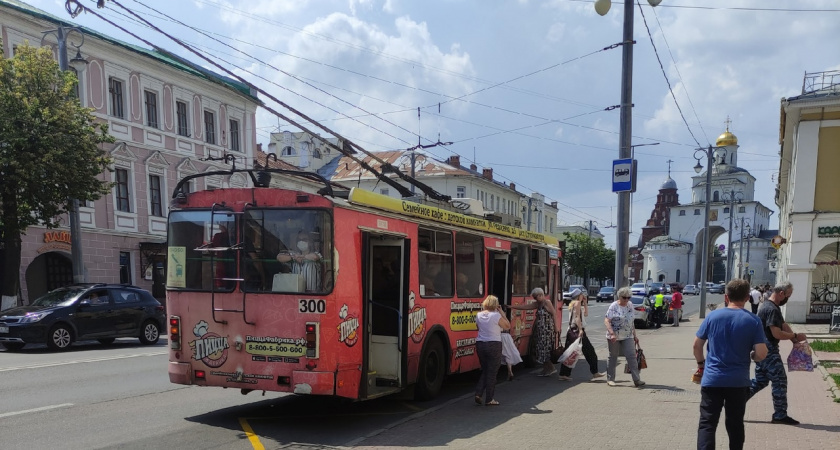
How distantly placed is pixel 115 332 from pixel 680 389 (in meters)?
13.6

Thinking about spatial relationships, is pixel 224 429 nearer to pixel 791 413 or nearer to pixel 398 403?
pixel 398 403

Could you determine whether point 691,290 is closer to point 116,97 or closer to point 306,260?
point 116,97

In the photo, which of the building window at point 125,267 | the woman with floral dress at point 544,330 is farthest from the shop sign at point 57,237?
the woman with floral dress at point 544,330

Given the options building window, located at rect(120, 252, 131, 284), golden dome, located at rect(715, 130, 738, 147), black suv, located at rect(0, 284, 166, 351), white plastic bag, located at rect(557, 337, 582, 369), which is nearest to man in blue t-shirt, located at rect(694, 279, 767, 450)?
white plastic bag, located at rect(557, 337, 582, 369)

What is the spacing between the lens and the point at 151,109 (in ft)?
98.1

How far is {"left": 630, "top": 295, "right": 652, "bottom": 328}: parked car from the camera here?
27.3 metres

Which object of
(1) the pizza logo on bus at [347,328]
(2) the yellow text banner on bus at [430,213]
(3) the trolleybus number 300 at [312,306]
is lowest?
(1) the pizza logo on bus at [347,328]

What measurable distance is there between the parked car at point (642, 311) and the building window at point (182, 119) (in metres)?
21.8

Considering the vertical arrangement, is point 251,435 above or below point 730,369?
below

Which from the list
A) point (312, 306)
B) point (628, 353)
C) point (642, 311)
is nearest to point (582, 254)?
point (642, 311)

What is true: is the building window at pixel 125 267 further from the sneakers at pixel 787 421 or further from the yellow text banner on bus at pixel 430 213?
the sneakers at pixel 787 421

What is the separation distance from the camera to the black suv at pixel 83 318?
50.2 ft

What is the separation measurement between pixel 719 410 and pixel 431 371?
4.84 meters

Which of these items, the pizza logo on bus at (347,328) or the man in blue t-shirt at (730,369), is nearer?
the man in blue t-shirt at (730,369)
